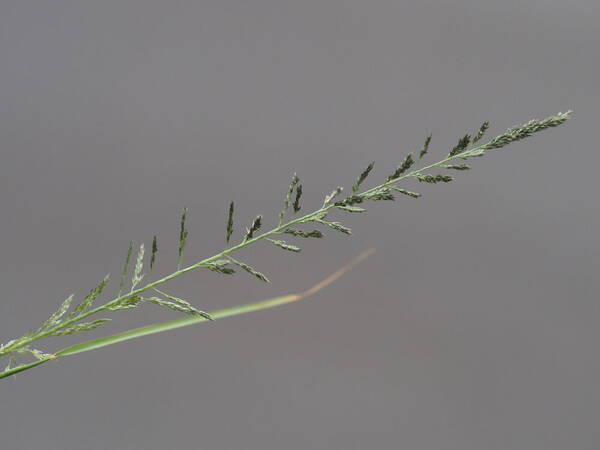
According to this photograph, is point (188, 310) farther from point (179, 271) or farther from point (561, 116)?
point (561, 116)

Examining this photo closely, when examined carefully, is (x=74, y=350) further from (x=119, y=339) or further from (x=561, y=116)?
(x=561, y=116)

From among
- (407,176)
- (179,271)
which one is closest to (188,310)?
(179,271)

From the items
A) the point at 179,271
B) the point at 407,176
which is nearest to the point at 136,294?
the point at 179,271

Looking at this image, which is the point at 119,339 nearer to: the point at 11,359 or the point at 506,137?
the point at 11,359

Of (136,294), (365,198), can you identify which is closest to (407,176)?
(365,198)

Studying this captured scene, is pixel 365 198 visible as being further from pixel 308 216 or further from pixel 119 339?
pixel 119 339
